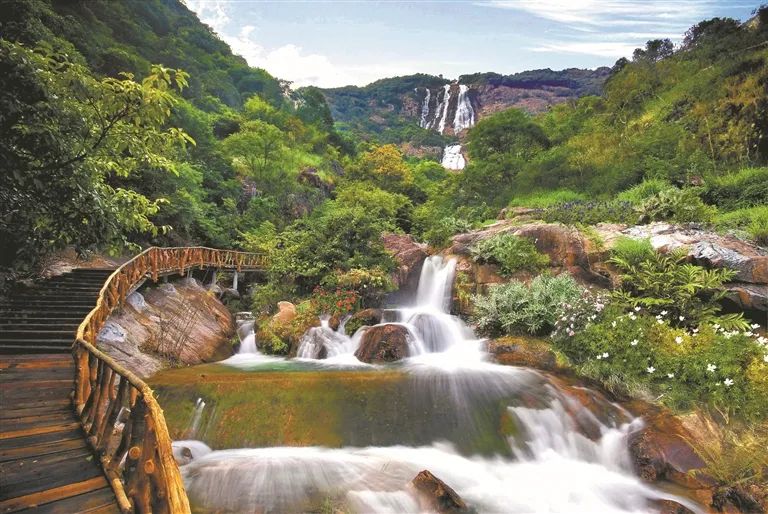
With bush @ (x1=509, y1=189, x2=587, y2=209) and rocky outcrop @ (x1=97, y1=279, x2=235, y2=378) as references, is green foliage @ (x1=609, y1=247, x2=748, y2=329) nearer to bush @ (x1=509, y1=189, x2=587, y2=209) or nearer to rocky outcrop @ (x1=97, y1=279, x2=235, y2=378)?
bush @ (x1=509, y1=189, x2=587, y2=209)

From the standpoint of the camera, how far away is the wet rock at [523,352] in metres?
10.2

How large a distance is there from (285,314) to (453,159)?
2413 inches

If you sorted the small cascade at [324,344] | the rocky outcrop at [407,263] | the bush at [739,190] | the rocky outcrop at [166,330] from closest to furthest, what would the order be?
the rocky outcrop at [166,330] → the small cascade at [324,344] → the bush at [739,190] → the rocky outcrop at [407,263]

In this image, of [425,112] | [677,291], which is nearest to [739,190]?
[677,291]

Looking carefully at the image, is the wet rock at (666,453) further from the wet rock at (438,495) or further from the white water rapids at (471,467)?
the wet rock at (438,495)

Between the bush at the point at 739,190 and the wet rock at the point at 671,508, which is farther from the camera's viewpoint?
the bush at the point at 739,190

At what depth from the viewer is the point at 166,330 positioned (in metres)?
11.7

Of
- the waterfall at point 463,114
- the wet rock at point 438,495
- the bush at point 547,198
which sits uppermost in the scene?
the waterfall at point 463,114

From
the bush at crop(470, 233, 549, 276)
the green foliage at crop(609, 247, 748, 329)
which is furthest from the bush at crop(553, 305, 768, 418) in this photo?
the bush at crop(470, 233, 549, 276)

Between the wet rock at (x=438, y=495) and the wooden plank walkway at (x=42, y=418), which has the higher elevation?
the wooden plank walkway at (x=42, y=418)

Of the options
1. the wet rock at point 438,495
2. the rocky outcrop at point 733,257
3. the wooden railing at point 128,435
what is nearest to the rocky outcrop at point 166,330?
the wooden railing at point 128,435

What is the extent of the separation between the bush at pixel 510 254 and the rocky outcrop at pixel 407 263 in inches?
128

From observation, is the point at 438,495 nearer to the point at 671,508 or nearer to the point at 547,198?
the point at 671,508

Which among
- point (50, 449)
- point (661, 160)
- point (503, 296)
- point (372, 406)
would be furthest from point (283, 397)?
point (661, 160)
